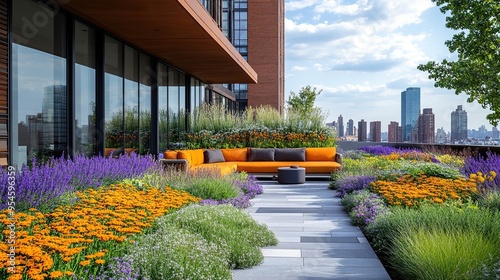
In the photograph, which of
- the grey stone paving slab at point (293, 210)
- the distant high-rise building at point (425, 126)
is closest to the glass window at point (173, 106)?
the grey stone paving slab at point (293, 210)

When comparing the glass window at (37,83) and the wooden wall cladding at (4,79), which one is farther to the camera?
the glass window at (37,83)

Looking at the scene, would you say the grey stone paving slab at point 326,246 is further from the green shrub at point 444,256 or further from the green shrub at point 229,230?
the green shrub at point 444,256

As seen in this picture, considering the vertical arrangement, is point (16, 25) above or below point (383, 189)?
above

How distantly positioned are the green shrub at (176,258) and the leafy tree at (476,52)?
17.2 meters

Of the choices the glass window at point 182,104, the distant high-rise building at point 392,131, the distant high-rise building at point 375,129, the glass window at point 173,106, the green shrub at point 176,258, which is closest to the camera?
the green shrub at point 176,258

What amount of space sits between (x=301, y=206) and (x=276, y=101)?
31616 mm

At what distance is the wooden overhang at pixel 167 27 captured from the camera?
340 inches

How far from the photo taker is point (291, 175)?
496 inches

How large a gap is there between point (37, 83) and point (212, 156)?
668 centimetres

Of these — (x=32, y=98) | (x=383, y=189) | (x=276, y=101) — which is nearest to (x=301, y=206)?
(x=383, y=189)

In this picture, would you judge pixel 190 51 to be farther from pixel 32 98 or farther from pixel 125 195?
pixel 125 195

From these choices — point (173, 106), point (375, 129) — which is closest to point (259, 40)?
point (375, 129)

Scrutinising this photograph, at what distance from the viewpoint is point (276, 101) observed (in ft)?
131

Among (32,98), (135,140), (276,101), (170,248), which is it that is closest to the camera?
(170,248)
